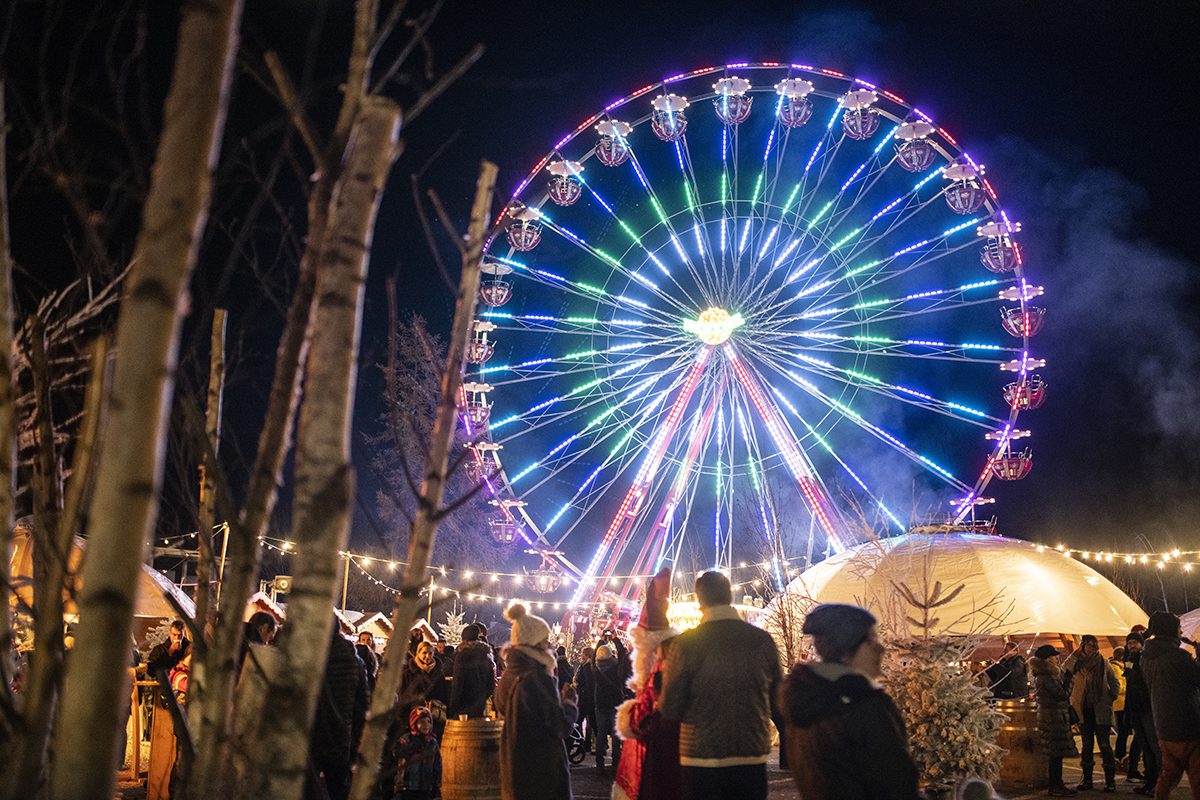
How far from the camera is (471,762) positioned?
9.25 m

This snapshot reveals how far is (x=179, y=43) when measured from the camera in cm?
246

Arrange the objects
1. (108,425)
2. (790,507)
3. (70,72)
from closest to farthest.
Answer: (108,425) < (70,72) < (790,507)

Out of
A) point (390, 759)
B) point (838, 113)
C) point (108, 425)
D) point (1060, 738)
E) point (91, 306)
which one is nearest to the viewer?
point (108, 425)

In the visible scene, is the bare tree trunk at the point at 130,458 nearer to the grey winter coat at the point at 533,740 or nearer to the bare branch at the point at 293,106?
the bare branch at the point at 293,106

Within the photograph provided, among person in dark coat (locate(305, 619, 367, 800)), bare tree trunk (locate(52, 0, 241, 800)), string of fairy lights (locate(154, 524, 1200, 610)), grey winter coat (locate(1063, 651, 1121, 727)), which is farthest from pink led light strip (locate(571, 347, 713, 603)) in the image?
bare tree trunk (locate(52, 0, 241, 800))

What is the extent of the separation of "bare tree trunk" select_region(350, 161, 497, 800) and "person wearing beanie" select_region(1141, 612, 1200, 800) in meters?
6.95

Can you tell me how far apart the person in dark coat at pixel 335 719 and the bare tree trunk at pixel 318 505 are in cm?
403

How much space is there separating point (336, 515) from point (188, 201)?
936 mm

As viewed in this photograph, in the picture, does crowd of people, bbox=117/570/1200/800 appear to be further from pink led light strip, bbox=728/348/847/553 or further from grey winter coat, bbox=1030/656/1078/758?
pink led light strip, bbox=728/348/847/553

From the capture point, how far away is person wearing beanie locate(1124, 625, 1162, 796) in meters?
11.1

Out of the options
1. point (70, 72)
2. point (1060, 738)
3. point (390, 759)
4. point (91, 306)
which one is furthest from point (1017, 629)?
point (70, 72)

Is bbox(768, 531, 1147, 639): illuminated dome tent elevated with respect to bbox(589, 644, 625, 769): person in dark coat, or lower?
elevated

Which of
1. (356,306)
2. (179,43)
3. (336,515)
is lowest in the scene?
(336,515)

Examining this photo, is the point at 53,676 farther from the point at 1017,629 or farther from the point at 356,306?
the point at 1017,629
